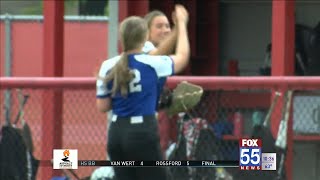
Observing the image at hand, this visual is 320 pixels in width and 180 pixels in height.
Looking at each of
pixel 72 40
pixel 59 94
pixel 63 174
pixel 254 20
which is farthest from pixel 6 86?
pixel 254 20

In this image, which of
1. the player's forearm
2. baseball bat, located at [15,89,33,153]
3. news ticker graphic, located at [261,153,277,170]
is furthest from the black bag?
news ticker graphic, located at [261,153,277,170]

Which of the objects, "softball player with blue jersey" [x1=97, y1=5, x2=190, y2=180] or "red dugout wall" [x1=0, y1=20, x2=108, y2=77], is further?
"red dugout wall" [x1=0, y1=20, x2=108, y2=77]

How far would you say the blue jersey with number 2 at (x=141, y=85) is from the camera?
4.63 metres

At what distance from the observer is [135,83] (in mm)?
4621

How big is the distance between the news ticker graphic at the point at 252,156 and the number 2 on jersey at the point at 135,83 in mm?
808

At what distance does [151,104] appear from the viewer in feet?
15.4

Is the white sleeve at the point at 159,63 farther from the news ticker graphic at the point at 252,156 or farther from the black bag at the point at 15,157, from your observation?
the black bag at the point at 15,157

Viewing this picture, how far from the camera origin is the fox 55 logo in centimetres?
479

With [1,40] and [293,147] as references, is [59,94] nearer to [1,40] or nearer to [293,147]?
[293,147]

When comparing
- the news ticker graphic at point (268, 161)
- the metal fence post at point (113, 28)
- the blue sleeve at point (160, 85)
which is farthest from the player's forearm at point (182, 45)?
the metal fence post at point (113, 28)

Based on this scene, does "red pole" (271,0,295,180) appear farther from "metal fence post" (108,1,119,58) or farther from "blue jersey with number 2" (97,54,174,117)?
"blue jersey with number 2" (97,54,174,117)

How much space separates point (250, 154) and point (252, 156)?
2 cm

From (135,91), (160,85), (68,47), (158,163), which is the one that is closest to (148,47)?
(160,85)

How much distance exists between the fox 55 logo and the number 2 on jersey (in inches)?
31.7
